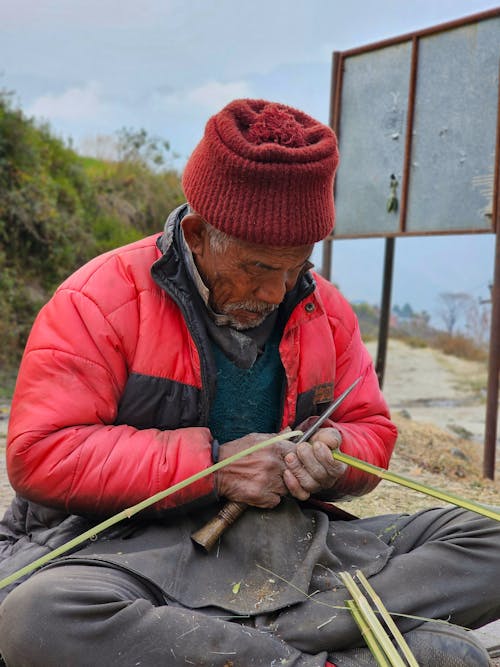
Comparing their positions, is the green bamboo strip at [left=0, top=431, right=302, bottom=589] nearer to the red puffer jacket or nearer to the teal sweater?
the red puffer jacket

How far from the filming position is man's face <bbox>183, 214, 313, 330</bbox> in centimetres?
241

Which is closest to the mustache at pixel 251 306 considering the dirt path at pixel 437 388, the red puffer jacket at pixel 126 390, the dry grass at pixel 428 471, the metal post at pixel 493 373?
the red puffer jacket at pixel 126 390

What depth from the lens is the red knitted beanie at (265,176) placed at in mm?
2293

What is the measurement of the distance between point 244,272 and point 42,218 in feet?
29.1

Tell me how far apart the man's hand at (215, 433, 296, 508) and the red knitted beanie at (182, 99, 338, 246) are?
1.90ft

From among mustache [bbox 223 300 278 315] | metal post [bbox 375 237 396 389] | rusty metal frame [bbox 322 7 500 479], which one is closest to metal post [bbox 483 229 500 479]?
rusty metal frame [bbox 322 7 500 479]

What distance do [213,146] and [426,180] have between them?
14.4ft

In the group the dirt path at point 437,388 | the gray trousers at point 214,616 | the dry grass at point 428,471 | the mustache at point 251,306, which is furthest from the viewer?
the dirt path at point 437,388

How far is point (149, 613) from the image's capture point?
2.15m

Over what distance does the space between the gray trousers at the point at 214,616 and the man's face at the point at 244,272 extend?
2.73 ft

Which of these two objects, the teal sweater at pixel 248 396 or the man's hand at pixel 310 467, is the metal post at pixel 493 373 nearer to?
the teal sweater at pixel 248 396

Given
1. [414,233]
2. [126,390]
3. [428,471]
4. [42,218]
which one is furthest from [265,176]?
[42,218]

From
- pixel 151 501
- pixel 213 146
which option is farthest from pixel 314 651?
pixel 213 146

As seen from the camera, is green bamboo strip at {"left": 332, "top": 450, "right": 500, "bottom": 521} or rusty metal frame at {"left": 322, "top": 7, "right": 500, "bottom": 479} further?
rusty metal frame at {"left": 322, "top": 7, "right": 500, "bottom": 479}
